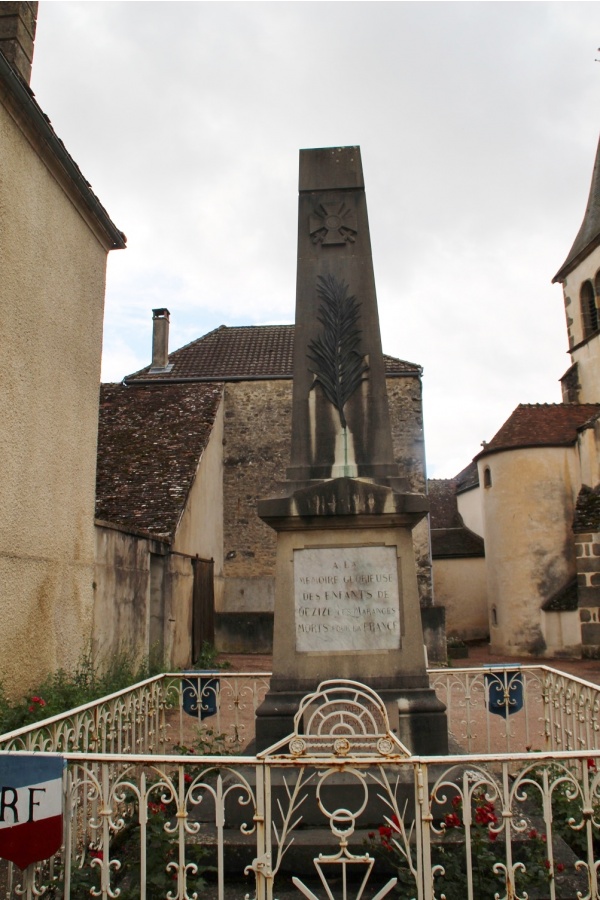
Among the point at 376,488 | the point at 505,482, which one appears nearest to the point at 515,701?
the point at 376,488

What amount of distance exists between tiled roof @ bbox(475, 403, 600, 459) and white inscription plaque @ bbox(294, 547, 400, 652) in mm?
15963

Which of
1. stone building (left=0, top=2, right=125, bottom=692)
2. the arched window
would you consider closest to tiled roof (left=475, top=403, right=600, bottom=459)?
the arched window

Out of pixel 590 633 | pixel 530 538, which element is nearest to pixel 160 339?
pixel 530 538

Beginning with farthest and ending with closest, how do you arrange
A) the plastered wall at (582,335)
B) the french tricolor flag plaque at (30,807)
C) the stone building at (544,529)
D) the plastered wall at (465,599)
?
1. the plastered wall at (465,599)
2. the plastered wall at (582,335)
3. the stone building at (544,529)
4. the french tricolor flag plaque at (30,807)

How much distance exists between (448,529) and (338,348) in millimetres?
25708

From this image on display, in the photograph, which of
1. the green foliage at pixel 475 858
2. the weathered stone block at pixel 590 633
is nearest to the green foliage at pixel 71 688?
the green foliage at pixel 475 858

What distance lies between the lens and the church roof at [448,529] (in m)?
28.0

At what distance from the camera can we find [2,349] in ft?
23.2

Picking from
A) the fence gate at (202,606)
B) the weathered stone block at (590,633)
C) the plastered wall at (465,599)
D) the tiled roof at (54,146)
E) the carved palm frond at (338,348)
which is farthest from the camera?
the plastered wall at (465,599)

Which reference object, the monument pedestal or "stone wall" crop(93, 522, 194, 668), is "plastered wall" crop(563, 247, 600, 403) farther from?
the monument pedestal

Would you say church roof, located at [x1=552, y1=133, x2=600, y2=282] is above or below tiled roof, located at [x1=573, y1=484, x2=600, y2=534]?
above

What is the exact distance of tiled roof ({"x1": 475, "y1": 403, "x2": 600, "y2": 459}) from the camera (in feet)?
65.5

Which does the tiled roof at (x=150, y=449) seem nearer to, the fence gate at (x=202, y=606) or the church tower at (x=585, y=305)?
the fence gate at (x=202, y=606)

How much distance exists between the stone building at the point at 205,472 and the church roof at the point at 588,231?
8.72m
